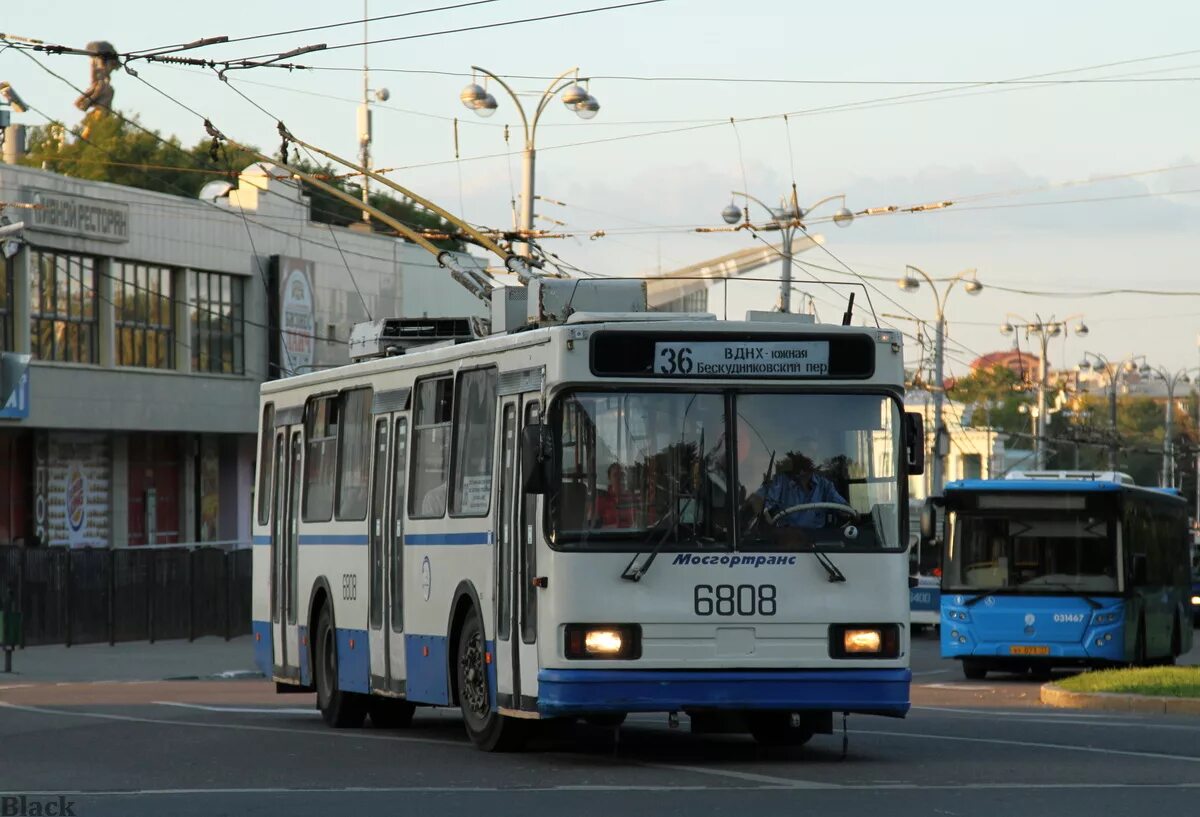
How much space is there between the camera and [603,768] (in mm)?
13734

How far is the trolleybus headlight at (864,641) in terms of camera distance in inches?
533

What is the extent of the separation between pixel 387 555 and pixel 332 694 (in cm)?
190

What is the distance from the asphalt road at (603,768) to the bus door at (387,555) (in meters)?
0.59

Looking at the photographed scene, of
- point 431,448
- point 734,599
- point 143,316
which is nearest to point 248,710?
point 431,448

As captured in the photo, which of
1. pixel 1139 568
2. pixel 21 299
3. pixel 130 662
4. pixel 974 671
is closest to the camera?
pixel 1139 568

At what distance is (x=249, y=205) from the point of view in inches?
2073

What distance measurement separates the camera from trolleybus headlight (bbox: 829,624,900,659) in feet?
44.4

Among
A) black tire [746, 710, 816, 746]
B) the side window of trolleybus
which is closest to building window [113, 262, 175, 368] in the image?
the side window of trolleybus

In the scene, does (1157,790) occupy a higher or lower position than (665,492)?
lower

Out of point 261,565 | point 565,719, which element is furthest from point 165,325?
point 565,719

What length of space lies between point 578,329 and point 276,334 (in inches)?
1541

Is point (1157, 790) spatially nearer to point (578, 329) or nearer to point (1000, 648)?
point (578, 329)

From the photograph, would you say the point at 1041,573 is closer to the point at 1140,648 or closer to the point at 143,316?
the point at 1140,648

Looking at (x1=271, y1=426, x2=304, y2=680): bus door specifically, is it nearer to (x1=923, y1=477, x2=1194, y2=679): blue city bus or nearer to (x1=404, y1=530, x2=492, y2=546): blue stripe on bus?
(x1=404, y1=530, x2=492, y2=546): blue stripe on bus
